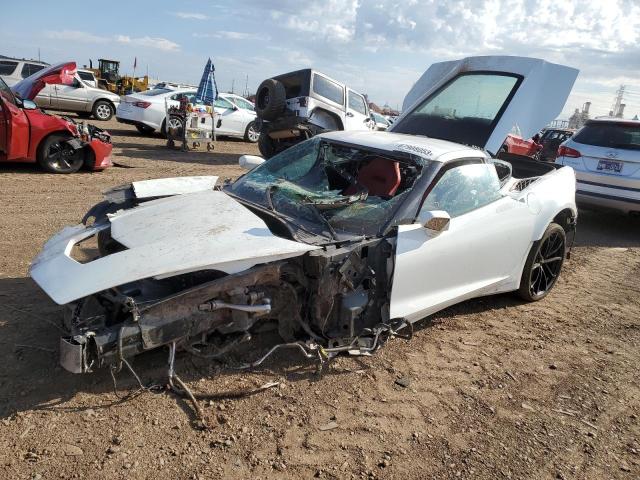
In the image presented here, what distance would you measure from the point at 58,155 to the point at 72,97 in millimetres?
9526

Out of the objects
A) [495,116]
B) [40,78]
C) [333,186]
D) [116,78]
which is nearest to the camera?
[333,186]

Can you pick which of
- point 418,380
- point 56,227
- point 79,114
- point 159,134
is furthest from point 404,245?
point 79,114

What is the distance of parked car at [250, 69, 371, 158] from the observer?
34.6 ft

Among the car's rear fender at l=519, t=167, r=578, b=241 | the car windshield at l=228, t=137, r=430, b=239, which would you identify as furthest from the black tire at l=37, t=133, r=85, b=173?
the car's rear fender at l=519, t=167, r=578, b=241

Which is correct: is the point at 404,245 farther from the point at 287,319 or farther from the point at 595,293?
Answer: the point at 595,293

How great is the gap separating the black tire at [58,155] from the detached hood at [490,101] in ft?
19.8

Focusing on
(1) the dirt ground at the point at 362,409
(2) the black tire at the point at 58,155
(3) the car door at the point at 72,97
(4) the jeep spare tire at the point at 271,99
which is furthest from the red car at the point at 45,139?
(3) the car door at the point at 72,97

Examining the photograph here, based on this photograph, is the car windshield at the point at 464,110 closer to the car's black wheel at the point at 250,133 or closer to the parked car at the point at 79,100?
the car's black wheel at the point at 250,133

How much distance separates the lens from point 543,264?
5.01 metres

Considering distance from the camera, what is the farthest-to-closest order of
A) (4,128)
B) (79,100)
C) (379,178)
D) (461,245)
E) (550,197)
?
1. (79,100)
2. (4,128)
3. (550,197)
4. (379,178)
5. (461,245)

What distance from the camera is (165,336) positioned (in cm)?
286

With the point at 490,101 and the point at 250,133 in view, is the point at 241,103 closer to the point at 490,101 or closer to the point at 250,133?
the point at 250,133

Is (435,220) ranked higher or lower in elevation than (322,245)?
higher

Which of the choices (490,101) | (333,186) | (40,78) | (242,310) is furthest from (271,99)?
(242,310)
